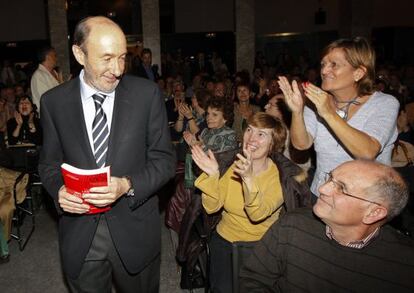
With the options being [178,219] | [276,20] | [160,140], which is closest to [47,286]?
[178,219]

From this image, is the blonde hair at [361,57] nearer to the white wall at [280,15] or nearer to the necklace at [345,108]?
the necklace at [345,108]

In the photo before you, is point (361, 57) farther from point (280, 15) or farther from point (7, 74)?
point (280, 15)

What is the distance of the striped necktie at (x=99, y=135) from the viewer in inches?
75.1

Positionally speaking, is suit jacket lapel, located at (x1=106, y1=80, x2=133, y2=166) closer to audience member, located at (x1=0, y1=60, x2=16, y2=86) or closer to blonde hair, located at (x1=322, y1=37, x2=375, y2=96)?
blonde hair, located at (x1=322, y1=37, x2=375, y2=96)

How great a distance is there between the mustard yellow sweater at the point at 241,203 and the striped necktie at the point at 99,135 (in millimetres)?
721

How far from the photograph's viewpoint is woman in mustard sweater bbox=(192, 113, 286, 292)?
2.45 m

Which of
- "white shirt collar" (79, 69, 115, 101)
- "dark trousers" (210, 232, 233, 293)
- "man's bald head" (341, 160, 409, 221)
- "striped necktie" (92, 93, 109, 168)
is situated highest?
"white shirt collar" (79, 69, 115, 101)

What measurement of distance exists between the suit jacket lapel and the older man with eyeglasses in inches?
36.4

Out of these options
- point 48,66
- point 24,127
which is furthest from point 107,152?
point 48,66

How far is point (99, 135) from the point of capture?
1907 mm

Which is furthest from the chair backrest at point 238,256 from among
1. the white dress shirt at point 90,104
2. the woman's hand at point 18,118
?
the woman's hand at point 18,118

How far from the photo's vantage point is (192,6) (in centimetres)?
1368

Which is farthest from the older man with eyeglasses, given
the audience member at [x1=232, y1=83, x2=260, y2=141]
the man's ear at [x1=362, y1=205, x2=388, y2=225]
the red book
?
the audience member at [x1=232, y1=83, x2=260, y2=141]

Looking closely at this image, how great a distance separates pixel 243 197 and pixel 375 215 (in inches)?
43.2
